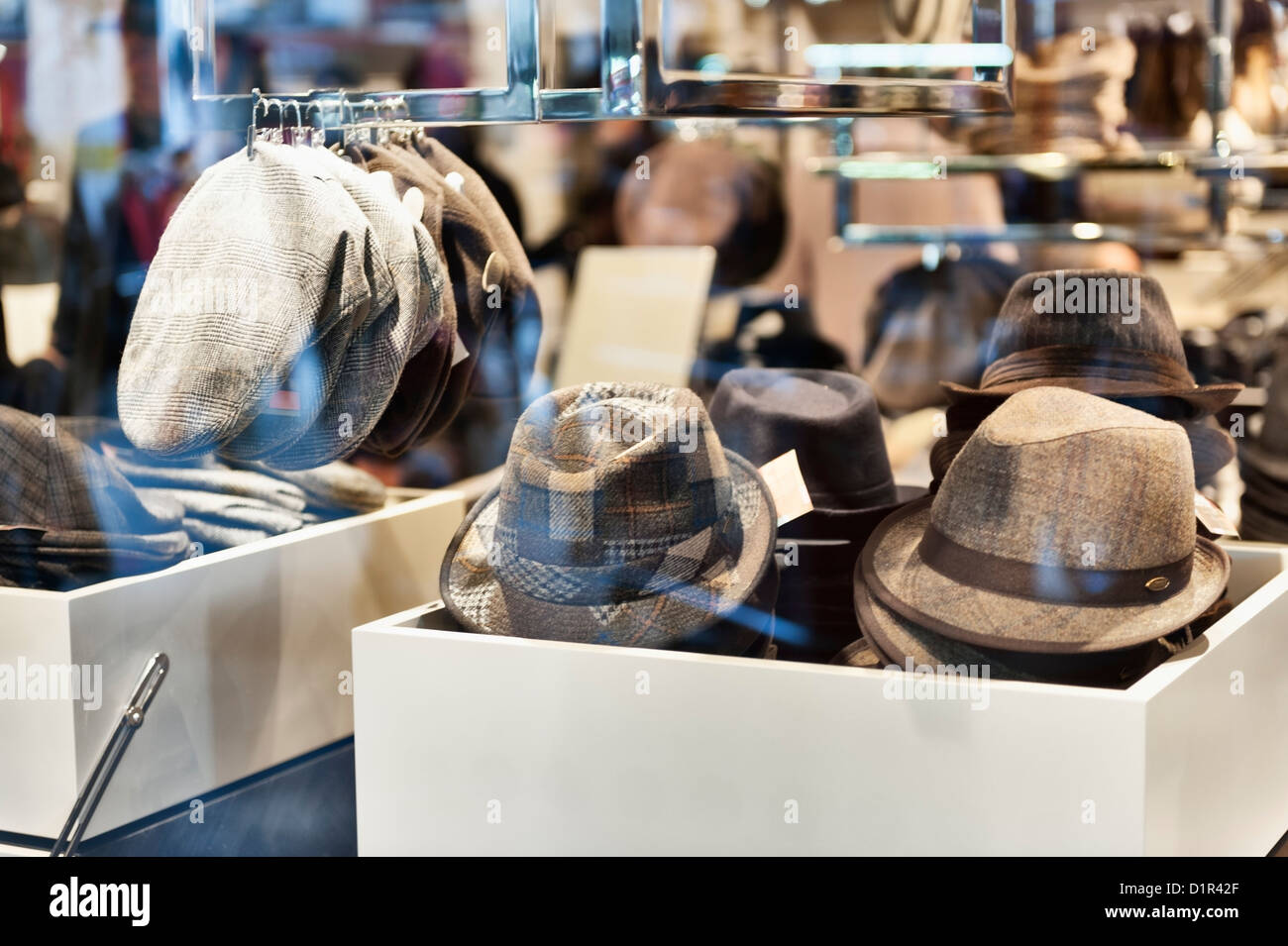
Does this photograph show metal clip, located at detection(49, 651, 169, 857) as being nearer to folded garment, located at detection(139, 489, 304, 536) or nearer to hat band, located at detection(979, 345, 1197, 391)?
folded garment, located at detection(139, 489, 304, 536)

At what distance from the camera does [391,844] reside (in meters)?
1.19

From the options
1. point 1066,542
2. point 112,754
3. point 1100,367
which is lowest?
point 112,754

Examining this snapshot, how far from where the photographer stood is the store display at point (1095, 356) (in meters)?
1.27

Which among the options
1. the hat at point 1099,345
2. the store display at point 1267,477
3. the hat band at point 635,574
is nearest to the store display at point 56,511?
the hat band at point 635,574

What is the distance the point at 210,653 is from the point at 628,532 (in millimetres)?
540

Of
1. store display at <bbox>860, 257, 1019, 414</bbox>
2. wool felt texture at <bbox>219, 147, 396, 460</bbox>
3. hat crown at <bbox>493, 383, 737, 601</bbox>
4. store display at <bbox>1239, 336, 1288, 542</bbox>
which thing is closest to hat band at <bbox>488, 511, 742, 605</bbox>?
hat crown at <bbox>493, 383, 737, 601</bbox>

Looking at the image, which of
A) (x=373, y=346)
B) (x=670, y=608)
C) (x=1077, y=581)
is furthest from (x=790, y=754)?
(x=373, y=346)

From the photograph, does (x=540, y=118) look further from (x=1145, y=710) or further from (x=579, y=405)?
(x=1145, y=710)

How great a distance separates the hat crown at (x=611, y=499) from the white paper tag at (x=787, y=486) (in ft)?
0.31

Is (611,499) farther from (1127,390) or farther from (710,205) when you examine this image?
(710,205)

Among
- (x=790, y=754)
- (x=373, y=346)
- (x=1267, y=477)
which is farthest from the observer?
(x=1267, y=477)

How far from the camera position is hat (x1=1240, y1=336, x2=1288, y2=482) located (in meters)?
1.97

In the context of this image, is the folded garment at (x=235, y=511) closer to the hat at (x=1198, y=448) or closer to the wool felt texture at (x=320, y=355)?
the wool felt texture at (x=320, y=355)

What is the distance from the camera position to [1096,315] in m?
1.31
